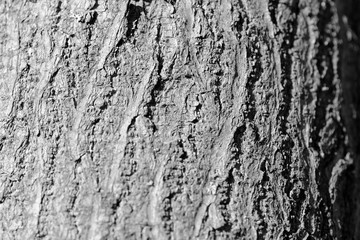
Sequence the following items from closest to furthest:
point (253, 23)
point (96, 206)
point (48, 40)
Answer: point (96, 206) → point (48, 40) → point (253, 23)

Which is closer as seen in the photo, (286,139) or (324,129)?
(286,139)

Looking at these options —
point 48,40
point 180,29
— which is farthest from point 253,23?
point 48,40

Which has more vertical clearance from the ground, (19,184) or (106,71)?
(106,71)

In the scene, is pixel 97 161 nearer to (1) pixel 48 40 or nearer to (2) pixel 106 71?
(2) pixel 106 71

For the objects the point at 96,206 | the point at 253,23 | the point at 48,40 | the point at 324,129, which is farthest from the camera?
the point at 324,129

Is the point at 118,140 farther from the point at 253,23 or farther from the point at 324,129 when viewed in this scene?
the point at 324,129

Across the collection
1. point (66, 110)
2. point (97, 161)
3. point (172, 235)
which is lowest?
point (172, 235)
